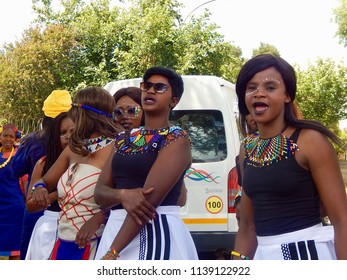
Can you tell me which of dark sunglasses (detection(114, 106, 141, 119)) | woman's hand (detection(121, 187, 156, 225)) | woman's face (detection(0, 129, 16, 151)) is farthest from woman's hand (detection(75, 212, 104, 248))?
woman's face (detection(0, 129, 16, 151))

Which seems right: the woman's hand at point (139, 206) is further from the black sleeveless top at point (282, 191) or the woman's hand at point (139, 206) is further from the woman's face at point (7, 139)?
the woman's face at point (7, 139)

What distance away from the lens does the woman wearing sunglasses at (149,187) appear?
2449 millimetres

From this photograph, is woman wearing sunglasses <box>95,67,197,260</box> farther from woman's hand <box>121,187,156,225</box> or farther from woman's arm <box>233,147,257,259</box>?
woman's arm <box>233,147,257,259</box>

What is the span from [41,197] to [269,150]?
144cm

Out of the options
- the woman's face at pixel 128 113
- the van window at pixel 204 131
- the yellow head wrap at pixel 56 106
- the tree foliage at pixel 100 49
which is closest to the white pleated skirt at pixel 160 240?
the woman's face at pixel 128 113

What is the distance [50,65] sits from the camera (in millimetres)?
19406

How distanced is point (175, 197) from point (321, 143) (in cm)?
77

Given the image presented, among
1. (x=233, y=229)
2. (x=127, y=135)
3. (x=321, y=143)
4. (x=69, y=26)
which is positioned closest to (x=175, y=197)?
(x=127, y=135)

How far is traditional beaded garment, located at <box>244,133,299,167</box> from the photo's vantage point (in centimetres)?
215

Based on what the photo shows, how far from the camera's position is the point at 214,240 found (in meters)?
5.49

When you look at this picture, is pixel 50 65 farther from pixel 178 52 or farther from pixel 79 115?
pixel 79 115

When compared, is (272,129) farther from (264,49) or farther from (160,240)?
(264,49)

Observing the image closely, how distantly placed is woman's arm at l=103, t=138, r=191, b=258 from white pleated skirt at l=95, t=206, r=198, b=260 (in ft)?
0.19
